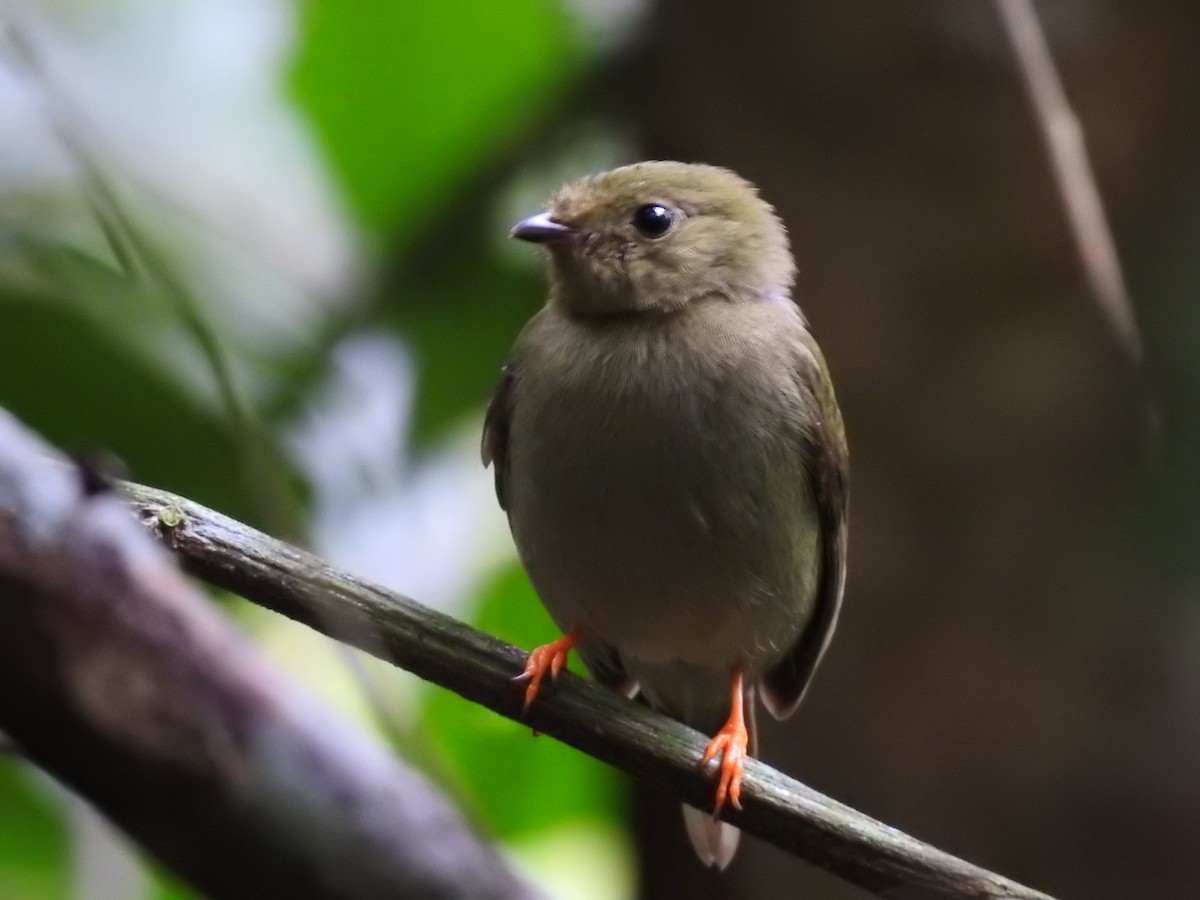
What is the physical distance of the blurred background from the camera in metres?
3.76

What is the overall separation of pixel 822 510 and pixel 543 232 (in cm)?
102

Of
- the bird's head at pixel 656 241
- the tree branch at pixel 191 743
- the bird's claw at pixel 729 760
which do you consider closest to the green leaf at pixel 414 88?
the bird's head at pixel 656 241

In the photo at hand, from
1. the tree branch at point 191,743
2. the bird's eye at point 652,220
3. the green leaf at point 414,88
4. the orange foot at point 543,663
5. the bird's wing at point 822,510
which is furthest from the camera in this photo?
the green leaf at point 414,88

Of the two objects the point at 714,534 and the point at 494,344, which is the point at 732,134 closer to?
the point at 494,344

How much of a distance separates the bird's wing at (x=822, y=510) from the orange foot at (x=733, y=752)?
0.87 ft

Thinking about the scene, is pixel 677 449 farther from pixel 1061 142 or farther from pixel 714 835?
pixel 1061 142

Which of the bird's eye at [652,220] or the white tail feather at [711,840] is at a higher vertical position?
the bird's eye at [652,220]

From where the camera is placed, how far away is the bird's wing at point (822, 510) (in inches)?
145

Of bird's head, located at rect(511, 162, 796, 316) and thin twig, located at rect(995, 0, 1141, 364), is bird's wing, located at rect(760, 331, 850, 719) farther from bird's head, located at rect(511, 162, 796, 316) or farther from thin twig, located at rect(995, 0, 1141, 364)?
thin twig, located at rect(995, 0, 1141, 364)

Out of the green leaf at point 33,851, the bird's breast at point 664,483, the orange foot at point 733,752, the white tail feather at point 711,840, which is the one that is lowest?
the white tail feather at point 711,840

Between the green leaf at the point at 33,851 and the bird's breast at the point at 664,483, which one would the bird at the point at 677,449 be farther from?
the green leaf at the point at 33,851

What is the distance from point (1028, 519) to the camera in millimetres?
4430

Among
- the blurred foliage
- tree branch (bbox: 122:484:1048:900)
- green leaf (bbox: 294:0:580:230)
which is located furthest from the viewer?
green leaf (bbox: 294:0:580:230)

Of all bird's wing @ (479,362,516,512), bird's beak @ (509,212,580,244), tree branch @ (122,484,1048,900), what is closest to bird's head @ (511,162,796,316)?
bird's beak @ (509,212,580,244)
